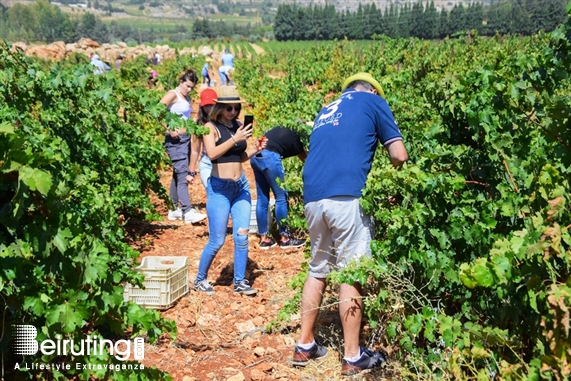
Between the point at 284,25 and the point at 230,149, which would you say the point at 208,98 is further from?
the point at 284,25

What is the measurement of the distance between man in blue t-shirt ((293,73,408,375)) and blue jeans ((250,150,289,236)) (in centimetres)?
223

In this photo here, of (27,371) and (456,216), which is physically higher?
(456,216)

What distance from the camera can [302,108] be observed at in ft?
29.2

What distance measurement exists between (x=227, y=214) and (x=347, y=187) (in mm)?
1664

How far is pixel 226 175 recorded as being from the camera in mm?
4871

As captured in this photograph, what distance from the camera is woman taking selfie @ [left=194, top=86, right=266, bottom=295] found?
4836mm

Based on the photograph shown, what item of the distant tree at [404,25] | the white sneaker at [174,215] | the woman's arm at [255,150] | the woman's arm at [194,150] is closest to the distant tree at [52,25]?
the distant tree at [404,25]

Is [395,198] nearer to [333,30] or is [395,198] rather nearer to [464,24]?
[464,24]

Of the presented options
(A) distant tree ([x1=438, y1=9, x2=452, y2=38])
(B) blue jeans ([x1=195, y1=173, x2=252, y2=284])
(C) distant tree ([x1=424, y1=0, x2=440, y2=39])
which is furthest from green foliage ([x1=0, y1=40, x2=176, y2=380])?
(A) distant tree ([x1=438, y1=9, x2=452, y2=38])

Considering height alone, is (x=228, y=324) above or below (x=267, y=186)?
below

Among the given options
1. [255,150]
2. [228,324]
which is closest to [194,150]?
[255,150]

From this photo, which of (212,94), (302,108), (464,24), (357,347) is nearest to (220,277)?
(212,94)

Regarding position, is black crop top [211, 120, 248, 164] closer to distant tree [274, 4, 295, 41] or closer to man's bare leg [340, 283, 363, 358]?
man's bare leg [340, 283, 363, 358]

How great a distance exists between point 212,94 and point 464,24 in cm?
7088
